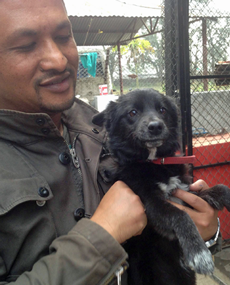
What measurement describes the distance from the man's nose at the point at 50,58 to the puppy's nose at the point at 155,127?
2.58 ft

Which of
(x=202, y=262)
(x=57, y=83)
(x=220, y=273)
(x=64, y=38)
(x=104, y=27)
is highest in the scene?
(x=104, y=27)

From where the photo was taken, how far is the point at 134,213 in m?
1.24

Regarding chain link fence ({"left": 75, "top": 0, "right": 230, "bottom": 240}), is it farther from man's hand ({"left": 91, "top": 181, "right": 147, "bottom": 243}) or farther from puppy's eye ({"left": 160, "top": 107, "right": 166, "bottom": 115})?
man's hand ({"left": 91, "top": 181, "right": 147, "bottom": 243})

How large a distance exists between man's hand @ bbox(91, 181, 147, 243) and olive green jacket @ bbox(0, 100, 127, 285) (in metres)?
0.11

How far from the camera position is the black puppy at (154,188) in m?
1.45

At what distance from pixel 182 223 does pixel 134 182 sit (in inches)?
17.0

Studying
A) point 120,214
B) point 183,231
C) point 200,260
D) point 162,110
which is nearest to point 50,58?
point 120,214

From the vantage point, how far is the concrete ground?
9.30 ft

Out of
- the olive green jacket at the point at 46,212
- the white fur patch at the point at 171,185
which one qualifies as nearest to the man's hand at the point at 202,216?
the white fur patch at the point at 171,185

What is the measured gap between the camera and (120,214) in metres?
1.17

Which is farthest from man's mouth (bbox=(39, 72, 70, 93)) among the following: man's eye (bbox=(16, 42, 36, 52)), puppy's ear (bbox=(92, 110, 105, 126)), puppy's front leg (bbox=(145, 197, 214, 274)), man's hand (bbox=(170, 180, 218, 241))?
man's hand (bbox=(170, 180, 218, 241))

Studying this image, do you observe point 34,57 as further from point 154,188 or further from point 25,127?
point 154,188

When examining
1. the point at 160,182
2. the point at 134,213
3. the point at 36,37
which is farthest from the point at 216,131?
the point at 36,37

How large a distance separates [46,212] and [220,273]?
9.54 ft
